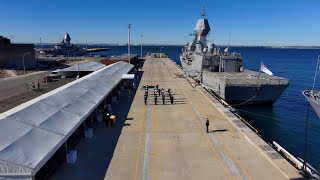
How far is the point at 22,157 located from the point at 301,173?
50.2 ft

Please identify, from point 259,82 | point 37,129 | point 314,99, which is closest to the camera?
point 37,129

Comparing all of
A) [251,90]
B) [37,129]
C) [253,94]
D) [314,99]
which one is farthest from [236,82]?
[37,129]

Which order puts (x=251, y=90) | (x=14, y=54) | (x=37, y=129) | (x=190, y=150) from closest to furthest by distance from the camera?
(x=37, y=129) < (x=190, y=150) < (x=251, y=90) < (x=14, y=54)

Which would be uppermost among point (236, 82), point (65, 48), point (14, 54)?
point (65, 48)

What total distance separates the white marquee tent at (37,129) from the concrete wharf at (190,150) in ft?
12.3

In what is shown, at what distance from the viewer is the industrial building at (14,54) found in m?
77.9

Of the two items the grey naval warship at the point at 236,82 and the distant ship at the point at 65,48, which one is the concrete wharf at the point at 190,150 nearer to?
the grey naval warship at the point at 236,82

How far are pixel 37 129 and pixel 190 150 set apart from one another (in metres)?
10.4

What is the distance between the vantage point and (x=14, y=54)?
81.1 metres

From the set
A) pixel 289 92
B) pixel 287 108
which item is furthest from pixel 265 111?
pixel 289 92

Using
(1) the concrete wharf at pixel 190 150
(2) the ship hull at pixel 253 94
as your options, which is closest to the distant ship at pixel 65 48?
(2) the ship hull at pixel 253 94

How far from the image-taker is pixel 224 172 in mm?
17734

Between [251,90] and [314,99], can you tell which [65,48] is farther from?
[314,99]

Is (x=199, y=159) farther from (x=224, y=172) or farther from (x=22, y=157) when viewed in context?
(x=22, y=157)
